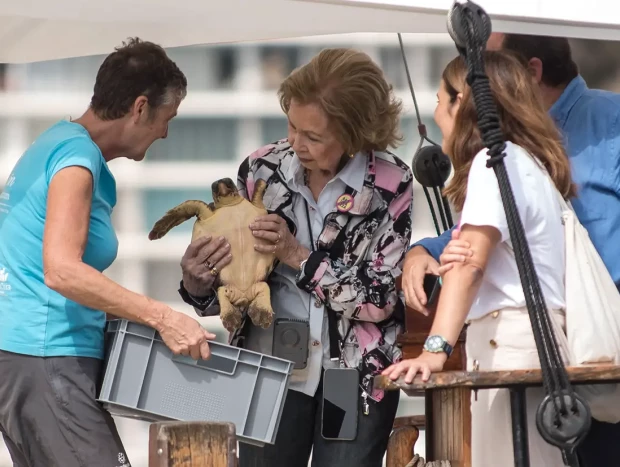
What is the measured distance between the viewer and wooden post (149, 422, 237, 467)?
2205 mm

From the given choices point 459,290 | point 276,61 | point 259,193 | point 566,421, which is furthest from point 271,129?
point 566,421

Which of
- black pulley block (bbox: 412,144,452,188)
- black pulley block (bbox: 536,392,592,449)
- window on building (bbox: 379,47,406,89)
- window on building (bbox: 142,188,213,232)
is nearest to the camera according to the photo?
black pulley block (bbox: 536,392,592,449)

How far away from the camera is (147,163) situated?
809 centimetres

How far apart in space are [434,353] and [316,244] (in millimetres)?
895

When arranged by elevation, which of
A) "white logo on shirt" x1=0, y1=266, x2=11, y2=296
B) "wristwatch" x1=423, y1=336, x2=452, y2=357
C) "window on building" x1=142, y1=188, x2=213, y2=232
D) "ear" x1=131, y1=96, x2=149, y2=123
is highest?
"window on building" x1=142, y1=188, x2=213, y2=232

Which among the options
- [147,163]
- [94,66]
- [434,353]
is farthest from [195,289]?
[147,163]

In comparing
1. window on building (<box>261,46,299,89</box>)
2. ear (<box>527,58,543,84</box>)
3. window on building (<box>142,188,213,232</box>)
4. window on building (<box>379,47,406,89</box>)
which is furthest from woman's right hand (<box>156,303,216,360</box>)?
window on building (<box>261,46,299,89</box>)

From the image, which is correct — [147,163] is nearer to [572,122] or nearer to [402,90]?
[402,90]

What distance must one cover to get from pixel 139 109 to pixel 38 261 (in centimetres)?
48

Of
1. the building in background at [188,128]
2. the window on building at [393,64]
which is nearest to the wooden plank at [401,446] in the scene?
the window on building at [393,64]

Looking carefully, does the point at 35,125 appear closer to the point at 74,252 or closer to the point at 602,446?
the point at 74,252

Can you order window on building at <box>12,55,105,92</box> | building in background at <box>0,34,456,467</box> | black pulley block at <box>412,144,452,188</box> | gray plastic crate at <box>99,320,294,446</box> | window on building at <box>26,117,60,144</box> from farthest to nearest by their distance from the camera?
1. window on building at <box>26,117,60,144</box>
2. building in background at <box>0,34,456,467</box>
3. window on building at <box>12,55,105,92</box>
4. black pulley block at <box>412,144,452,188</box>
5. gray plastic crate at <box>99,320,294,446</box>

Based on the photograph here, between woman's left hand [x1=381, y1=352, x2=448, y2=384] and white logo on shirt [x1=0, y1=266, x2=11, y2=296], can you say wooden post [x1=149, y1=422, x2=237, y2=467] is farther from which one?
white logo on shirt [x1=0, y1=266, x2=11, y2=296]

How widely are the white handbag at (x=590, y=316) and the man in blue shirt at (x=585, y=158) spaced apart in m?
0.32
